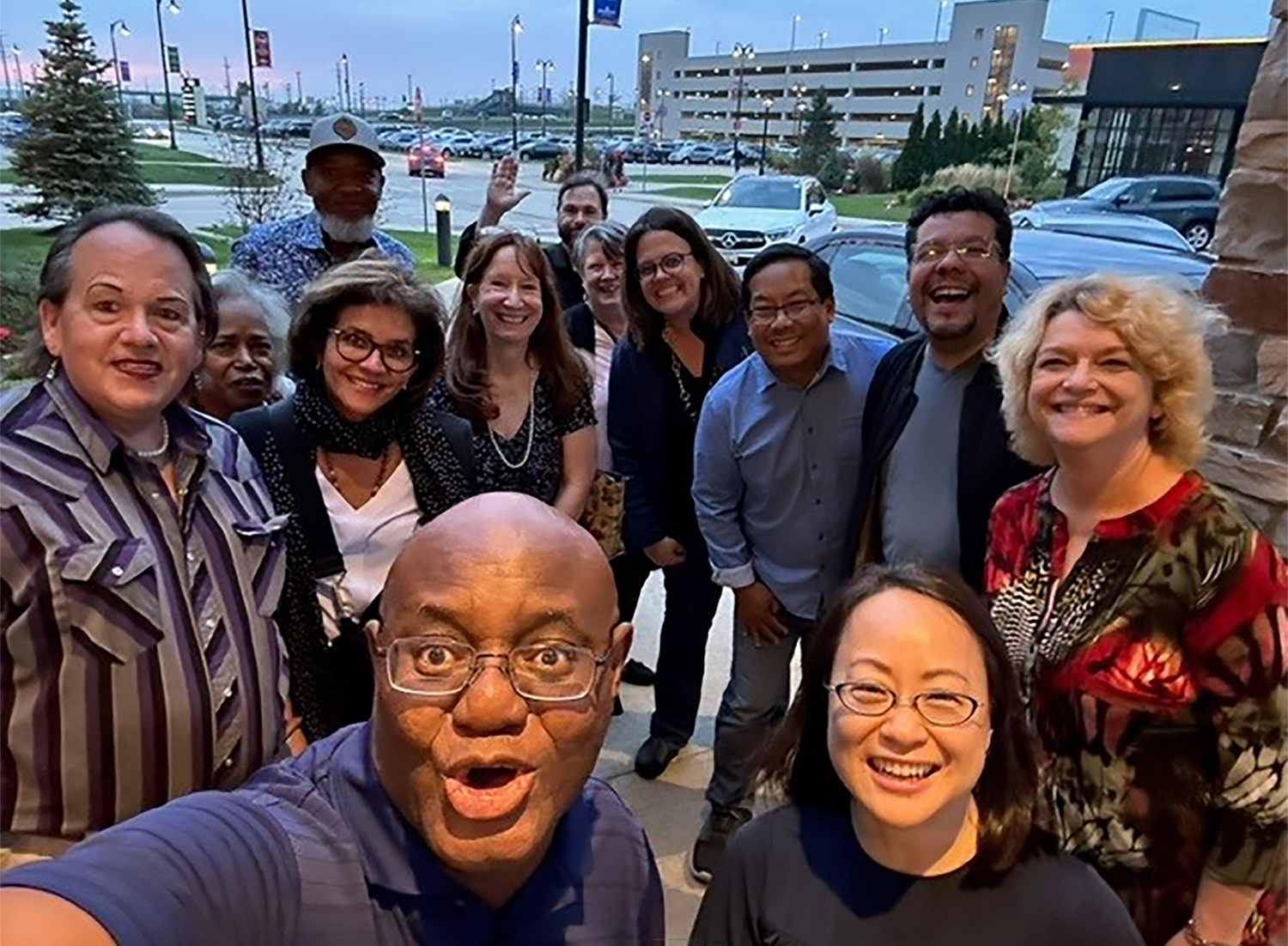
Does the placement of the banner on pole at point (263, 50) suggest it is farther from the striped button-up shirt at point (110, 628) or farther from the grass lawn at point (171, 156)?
the striped button-up shirt at point (110, 628)

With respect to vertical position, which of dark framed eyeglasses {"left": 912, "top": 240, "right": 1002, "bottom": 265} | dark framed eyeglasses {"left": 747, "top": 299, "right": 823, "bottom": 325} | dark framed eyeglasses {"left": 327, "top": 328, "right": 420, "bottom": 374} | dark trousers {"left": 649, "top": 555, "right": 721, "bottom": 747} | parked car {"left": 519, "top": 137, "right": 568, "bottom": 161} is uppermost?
parked car {"left": 519, "top": 137, "right": 568, "bottom": 161}

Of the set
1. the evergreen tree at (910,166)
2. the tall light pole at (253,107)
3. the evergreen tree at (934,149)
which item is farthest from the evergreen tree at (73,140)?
the evergreen tree at (934,149)

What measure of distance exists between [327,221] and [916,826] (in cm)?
267

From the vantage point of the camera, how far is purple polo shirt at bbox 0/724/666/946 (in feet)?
2.60

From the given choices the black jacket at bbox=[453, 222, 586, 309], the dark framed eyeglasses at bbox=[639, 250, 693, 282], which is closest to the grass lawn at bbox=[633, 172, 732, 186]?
Result: the black jacket at bbox=[453, 222, 586, 309]

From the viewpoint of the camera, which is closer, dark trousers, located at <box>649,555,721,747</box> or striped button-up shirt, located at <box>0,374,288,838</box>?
striped button-up shirt, located at <box>0,374,288,838</box>

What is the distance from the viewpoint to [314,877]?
87 cm

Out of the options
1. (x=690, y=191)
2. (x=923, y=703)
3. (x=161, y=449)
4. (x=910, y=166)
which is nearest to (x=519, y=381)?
(x=161, y=449)

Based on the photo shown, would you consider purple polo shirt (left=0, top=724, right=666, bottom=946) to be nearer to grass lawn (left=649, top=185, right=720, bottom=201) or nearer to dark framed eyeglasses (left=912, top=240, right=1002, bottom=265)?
dark framed eyeglasses (left=912, top=240, right=1002, bottom=265)

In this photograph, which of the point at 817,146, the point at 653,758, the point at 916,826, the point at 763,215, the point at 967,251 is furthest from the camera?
the point at 817,146

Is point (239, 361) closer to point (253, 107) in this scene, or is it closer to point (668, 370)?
point (668, 370)

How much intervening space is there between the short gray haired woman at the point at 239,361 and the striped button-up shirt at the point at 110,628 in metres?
0.74

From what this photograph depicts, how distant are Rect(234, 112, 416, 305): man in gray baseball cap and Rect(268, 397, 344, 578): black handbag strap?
123 cm

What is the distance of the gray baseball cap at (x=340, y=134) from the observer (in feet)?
9.81
